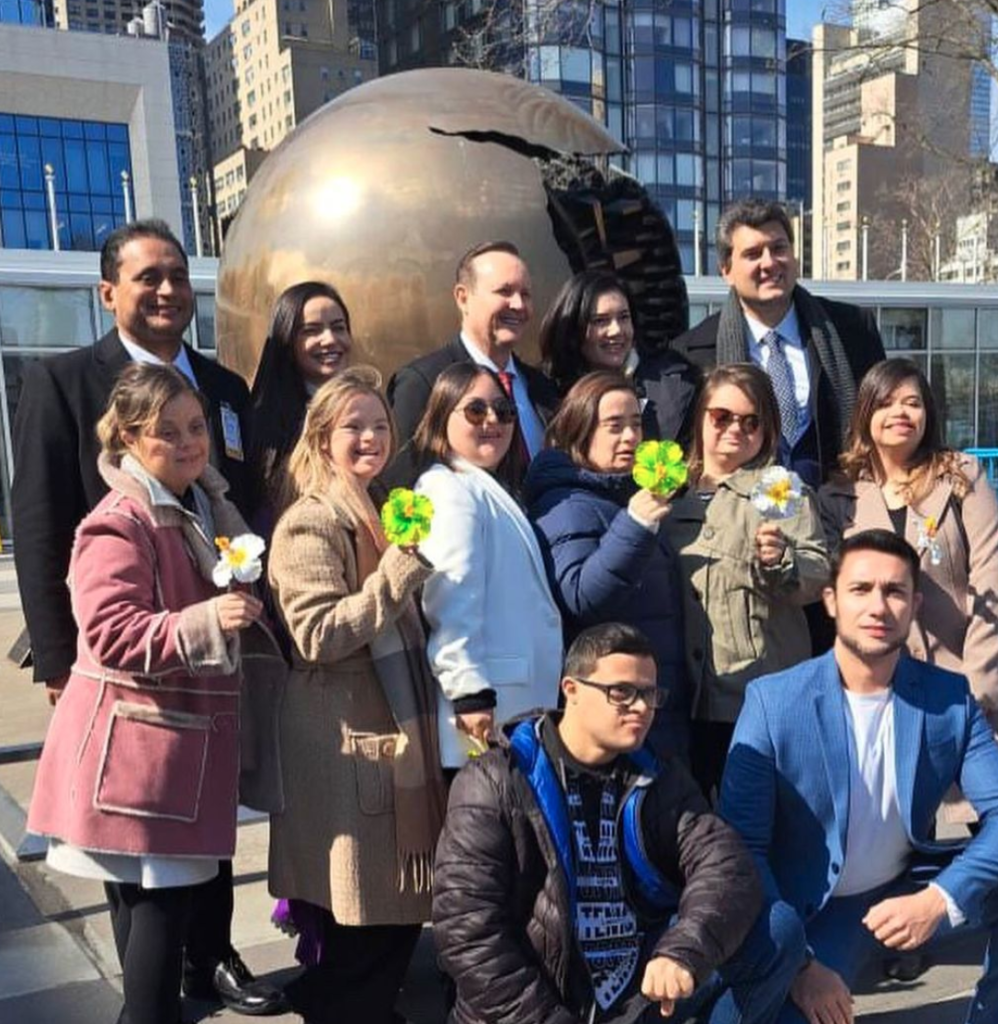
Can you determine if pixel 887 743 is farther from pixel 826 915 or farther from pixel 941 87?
pixel 941 87

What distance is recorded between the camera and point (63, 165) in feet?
139

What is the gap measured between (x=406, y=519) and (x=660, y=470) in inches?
24.3

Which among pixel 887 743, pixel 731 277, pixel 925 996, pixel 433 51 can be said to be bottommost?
pixel 925 996

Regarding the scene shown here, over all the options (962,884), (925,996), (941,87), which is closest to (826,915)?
(962,884)

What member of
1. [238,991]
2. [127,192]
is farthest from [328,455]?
[127,192]

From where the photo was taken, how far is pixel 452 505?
2.66 metres

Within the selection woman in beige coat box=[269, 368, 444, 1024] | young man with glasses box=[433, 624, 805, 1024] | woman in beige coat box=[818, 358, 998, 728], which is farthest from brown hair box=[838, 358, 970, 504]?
woman in beige coat box=[269, 368, 444, 1024]

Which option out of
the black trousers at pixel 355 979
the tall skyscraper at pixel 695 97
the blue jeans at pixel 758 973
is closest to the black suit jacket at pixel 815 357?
the blue jeans at pixel 758 973

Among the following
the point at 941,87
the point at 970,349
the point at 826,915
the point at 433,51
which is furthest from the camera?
the point at 433,51

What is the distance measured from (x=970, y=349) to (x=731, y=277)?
18604 mm

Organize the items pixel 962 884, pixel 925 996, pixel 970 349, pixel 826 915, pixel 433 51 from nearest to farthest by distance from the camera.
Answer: pixel 962 884 → pixel 826 915 → pixel 925 996 → pixel 970 349 → pixel 433 51

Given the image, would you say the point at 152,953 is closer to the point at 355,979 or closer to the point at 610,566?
the point at 355,979

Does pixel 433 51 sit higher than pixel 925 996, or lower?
higher

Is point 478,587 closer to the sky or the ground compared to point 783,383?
closer to the ground
